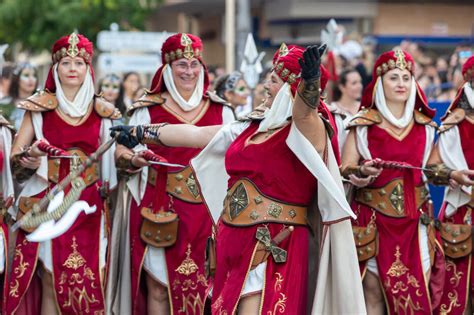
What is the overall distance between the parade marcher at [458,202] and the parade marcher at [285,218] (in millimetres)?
2398

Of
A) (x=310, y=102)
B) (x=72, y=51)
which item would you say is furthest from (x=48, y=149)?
(x=310, y=102)

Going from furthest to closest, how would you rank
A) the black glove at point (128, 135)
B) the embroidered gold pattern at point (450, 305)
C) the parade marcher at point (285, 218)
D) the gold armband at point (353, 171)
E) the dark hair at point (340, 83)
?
the dark hair at point (340, 83), the embroidered gold pattern at point (450, 305), the gold armband at point (353, 171), the black glove at point (128, 135), the parade marcher at point (285, 218)

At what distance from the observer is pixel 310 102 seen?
6.33m

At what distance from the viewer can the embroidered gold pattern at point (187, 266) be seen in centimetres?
893

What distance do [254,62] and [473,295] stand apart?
14.9 feet

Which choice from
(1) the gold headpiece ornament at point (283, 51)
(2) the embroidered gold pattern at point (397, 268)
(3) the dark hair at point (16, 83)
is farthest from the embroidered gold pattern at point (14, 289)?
(3) the dark hair at point (16, 83)

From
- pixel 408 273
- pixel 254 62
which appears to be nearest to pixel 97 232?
pixel 408 273

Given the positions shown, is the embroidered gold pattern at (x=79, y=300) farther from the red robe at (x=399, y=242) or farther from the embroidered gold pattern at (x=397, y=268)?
the embroidered gold pattern at (x=397, y=268)

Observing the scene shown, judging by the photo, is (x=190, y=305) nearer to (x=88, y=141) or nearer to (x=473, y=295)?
(x=88, y=141)

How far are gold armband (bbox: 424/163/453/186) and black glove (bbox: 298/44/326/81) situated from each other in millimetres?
2786

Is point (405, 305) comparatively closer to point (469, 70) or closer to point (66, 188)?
point (469, 70)

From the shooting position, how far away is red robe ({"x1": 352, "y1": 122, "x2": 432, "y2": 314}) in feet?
28.8

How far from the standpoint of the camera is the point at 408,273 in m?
8.83

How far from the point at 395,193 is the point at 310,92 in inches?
104
